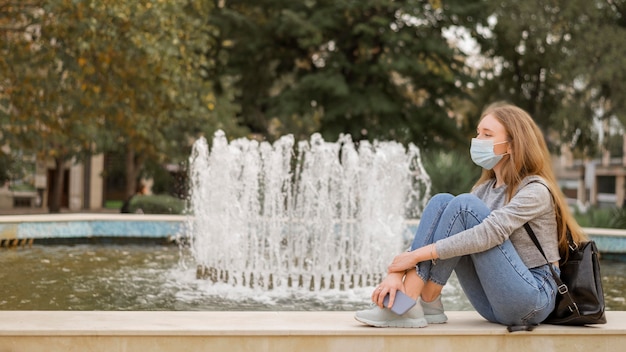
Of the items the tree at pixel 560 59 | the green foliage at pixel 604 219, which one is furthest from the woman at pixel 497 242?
the tree at pixel 560 59

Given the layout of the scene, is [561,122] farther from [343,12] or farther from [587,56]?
[343,12]

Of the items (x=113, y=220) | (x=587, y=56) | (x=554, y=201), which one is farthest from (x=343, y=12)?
(x=554, y=201)

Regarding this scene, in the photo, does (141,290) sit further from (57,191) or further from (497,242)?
(57,191)

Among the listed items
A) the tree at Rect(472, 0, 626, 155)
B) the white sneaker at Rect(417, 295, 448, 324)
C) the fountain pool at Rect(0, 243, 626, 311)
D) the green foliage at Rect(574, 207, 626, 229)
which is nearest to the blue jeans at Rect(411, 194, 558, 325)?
the white sneaker at Rect(417, 295, 448, 324)

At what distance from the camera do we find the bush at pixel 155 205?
17.7 m

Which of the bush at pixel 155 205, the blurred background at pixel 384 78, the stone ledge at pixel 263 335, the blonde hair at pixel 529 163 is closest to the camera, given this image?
the stone ledge at pixel 263 335

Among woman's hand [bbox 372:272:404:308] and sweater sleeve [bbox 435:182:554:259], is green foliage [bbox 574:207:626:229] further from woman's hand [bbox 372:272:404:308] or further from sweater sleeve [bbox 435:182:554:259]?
woman's hand [bbox 372:272:404:308]

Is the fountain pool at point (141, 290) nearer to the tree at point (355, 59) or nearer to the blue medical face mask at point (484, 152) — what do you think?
the blue medical face mask at point (484, 152)

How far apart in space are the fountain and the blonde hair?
13.4ft

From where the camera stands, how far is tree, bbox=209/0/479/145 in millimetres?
21438

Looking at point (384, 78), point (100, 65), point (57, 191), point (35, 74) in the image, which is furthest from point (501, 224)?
point (57, 191)

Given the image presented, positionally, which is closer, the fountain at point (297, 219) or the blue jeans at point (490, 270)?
the blue jeans at point (490, 270)

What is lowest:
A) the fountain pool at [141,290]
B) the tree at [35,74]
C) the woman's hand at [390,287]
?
the fountain pool at [141,290]

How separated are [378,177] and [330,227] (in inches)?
56.4
